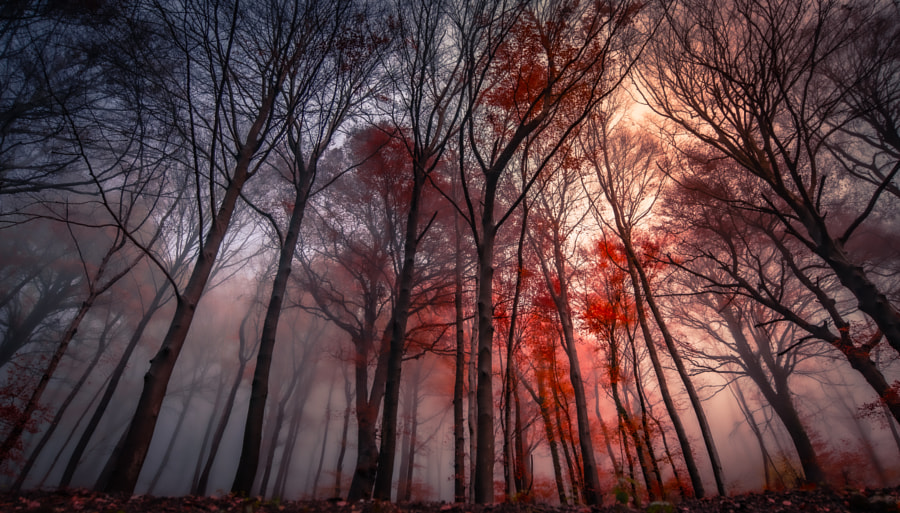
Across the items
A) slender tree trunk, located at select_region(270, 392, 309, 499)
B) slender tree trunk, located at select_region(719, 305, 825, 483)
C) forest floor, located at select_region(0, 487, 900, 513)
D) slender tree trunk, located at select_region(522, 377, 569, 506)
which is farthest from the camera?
slender tree trunk, located at select_region(270, 392, 309, 499)

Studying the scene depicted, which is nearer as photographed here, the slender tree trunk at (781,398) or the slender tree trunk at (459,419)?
the slender tree trunk at (459,419)

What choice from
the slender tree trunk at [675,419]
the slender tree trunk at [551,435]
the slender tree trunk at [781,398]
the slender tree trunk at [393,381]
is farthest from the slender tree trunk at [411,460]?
the slender tree trunk at [781,398]

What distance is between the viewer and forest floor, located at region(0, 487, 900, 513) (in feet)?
7.55

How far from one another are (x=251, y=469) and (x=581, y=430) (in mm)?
5861

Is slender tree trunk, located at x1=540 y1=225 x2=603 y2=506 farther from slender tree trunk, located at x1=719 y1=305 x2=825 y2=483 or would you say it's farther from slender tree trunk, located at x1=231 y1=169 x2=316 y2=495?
slender tree trunk, located at x1=231 y1=169 x2=316 y2=495

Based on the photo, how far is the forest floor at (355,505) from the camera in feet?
7.55

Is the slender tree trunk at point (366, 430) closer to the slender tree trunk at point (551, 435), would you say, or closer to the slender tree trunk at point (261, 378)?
the slender tree trunk at point (261, 378)

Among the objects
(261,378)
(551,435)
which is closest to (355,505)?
(261,378)

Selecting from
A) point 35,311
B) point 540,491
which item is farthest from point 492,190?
point 35,311

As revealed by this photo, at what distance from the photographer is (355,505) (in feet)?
9.20

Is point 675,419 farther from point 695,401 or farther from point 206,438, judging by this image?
point 206,438

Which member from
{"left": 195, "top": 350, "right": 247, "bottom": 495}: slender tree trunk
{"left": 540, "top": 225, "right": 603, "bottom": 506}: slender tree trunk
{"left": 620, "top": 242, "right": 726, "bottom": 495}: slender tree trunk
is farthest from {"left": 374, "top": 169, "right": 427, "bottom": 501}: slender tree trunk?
{"left": 195, "top": 350, "right": 247, "bottom": 495}: slender tree trunk

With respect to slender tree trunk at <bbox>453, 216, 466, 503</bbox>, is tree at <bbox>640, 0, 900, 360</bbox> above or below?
above

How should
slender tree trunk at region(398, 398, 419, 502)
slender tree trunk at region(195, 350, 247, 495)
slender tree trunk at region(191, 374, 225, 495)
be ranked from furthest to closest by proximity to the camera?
slender tree trunk at region(191, 374, 225, 495) < slender tree trunk at region(398, 398, 419, 502) < slender tree trunk at region(195, 350, 247, 495)
